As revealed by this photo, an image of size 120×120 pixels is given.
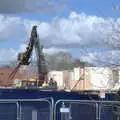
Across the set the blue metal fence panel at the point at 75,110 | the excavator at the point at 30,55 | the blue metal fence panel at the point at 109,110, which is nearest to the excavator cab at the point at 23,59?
the excavator at the point at 30,55

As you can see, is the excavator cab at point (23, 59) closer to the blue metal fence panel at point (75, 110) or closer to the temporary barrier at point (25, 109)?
the blue metal fence panel at point (75, 110)

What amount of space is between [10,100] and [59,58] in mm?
91086

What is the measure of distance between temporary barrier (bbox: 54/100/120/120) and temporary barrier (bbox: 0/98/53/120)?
27cm

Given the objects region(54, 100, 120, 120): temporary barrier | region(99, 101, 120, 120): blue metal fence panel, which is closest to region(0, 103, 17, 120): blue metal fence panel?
region(54, 100, 120, 120): temporary barrier

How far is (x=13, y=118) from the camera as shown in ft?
47.8

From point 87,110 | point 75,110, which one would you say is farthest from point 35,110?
point 87,110

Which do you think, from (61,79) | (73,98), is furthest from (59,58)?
(73,98)

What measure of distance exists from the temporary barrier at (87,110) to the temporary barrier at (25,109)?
274mm

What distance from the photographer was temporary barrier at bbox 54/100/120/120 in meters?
14.7

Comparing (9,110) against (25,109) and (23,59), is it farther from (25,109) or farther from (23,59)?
(23,59)

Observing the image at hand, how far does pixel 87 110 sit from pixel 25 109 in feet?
6.57

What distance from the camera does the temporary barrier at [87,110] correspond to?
48.3 ft

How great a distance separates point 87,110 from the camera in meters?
15.2

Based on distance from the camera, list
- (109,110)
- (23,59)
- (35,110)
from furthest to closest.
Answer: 1. (23,59)
2. (109,110)
3. (35,110)
